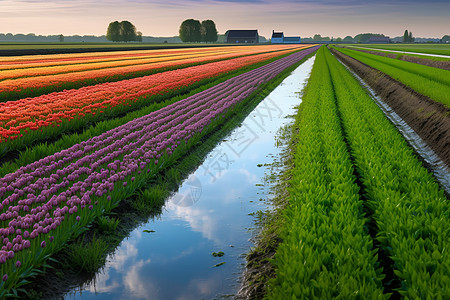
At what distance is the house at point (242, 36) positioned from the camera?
182m

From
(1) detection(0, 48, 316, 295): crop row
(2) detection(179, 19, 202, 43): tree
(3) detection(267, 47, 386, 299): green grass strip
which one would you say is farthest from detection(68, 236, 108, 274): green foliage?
(2) detection(179, 19, 202, 43): tree

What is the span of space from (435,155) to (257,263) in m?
8.20

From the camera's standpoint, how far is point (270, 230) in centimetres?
616

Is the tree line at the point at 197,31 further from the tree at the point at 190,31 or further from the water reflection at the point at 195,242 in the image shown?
the water reflection at the point at 195,242

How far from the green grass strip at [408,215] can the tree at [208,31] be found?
17136 centimetres

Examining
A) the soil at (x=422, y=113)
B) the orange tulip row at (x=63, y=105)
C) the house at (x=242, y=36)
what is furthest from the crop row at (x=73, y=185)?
the house at (x=242, y=36)

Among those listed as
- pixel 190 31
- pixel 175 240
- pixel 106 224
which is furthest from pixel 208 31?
pixel 175 240

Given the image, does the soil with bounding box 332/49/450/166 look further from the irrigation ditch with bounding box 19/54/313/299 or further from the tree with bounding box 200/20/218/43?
the tree with bounding box 200/20/218/43

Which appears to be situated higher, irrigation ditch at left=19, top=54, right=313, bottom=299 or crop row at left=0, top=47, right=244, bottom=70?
irrigation ditch at left=19, top=54, right=313, bottom=299

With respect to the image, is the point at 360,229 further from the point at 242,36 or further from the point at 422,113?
the point at 242,36

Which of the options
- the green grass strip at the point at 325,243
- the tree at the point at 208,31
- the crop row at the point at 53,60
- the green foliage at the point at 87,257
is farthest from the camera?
the tree at the point at 208,31

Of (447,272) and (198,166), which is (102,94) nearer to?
(198,166)

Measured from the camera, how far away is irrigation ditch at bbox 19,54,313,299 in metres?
4.71

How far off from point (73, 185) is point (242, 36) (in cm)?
18588
